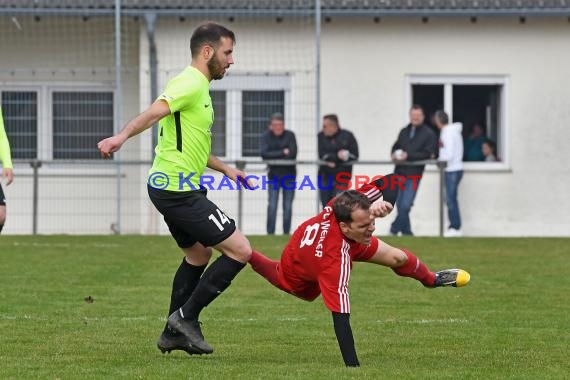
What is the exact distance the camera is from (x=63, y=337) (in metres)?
9.94

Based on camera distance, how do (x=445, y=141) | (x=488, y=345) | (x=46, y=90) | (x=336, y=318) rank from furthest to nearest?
(x=46, y=90) → (x=445, y=141) → (x=488, y=345) → (x=336, y=318)

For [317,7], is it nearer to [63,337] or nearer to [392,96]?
[392,96]

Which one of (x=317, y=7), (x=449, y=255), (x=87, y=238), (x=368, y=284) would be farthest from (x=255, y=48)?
(x=368, y=284)

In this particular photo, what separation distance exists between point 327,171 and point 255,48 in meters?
3.13

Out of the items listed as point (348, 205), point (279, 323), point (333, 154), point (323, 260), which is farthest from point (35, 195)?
point (348, 205)

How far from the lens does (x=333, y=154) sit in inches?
845

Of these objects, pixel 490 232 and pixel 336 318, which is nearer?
pixel 336 318

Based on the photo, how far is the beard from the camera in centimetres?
891

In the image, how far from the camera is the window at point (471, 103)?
25.2 metres

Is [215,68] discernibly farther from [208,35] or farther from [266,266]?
[266,266]

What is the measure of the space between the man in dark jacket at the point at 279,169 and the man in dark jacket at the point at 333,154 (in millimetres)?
470

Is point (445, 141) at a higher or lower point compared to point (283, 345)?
higher

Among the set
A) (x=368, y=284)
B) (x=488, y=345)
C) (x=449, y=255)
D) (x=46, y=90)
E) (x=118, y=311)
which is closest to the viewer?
(x=488, y=345)

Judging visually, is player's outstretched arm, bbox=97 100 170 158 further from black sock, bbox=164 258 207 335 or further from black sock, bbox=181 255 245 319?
black sock, bbox=164 258 207 335
